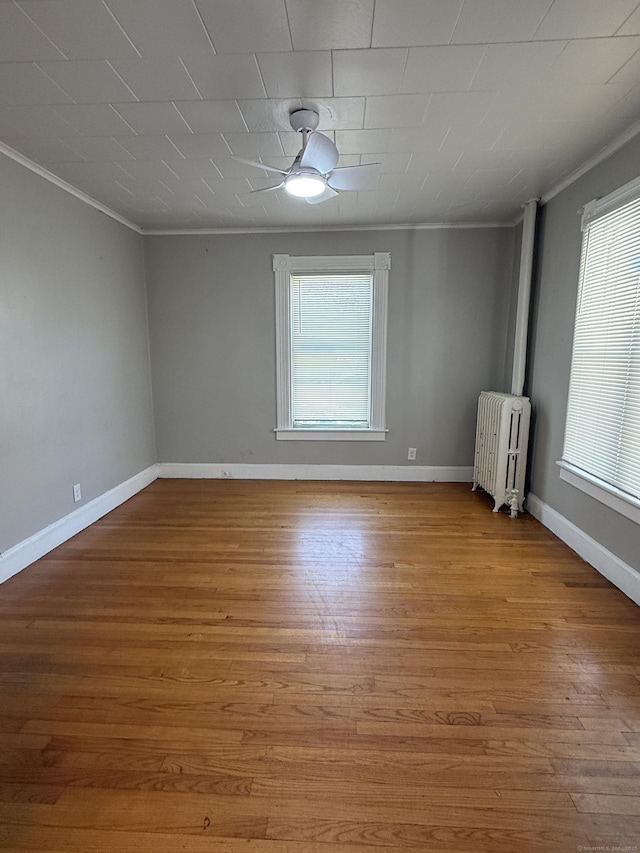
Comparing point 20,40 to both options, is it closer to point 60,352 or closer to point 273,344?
point 60,352

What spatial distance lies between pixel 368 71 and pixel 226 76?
66 centimetres

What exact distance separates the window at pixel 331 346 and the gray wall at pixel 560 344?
55.8 inches

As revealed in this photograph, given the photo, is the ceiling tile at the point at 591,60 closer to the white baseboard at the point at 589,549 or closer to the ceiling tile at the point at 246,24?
the ceiling tile at the point at 246,24

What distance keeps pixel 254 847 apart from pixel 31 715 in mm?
999

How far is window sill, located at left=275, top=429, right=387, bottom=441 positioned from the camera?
420 cm

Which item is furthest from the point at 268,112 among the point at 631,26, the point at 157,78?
the point at 631,26

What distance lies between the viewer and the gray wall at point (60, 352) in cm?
246

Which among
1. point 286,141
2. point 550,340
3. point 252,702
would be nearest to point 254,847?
point 252,702

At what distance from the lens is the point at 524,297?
11.1 ft

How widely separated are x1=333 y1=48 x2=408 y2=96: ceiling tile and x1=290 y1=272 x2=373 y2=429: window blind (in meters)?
2.12

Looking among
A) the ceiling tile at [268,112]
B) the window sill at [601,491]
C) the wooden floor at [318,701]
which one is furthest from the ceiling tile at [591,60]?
the wooden floor at [318,701]

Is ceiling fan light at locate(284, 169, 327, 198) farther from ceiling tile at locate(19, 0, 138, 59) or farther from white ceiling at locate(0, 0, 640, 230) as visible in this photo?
ceiling tile at locate(19, 0, 138, 59)

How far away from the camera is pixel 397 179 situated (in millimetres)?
2852

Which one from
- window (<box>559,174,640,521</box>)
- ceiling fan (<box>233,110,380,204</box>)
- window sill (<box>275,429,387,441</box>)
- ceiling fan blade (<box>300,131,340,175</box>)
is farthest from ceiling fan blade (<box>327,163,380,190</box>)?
window sill (<box>275,429,387,441</box>)
